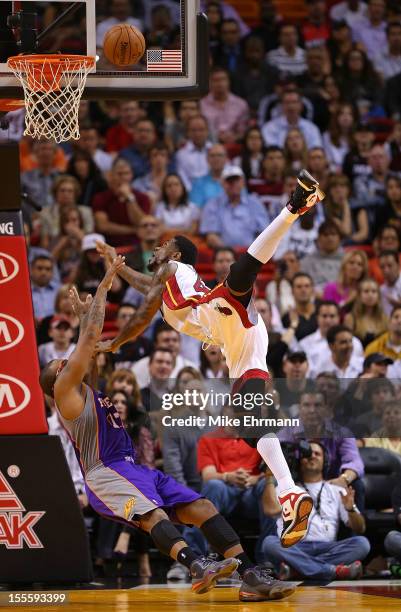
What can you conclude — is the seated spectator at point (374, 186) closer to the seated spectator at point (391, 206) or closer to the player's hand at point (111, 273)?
the seated spectator at point (391, 206)

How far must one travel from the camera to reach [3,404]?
881cm

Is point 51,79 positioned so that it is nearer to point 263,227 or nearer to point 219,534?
point 219,534

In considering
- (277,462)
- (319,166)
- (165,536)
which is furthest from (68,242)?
(165,536)

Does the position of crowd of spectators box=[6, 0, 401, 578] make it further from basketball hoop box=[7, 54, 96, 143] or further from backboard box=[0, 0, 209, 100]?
basketball hoop box=[7, 54, 96, 143]

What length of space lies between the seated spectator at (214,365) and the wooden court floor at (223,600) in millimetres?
3267

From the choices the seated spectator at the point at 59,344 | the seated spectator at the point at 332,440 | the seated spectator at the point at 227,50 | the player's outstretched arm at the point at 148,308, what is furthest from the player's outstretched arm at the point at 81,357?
the seated spectator at the point at 227,50

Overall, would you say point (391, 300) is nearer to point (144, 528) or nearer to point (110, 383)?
point (110, 383)

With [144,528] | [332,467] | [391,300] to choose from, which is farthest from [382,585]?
[391,300]

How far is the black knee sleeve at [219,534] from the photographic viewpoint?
8.11m

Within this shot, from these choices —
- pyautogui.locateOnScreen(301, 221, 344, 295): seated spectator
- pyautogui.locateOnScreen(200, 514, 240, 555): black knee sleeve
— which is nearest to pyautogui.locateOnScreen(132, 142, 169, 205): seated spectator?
pyautogui.locateOnScreen(301, 221, 344, 295): seated spectator

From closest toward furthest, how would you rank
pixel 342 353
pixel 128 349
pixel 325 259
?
pixel 342 353 → pixel 128 349 → pixel 325 259

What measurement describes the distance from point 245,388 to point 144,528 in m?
1.45

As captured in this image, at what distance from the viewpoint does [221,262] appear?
12969mm

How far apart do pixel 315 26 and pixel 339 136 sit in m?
2.27
